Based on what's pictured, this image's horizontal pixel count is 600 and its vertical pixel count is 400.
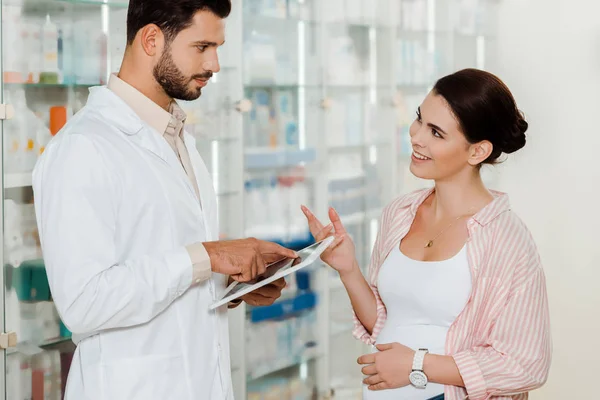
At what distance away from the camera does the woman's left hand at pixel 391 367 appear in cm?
187

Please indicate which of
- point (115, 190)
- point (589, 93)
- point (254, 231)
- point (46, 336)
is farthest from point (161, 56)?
point (589, 93)

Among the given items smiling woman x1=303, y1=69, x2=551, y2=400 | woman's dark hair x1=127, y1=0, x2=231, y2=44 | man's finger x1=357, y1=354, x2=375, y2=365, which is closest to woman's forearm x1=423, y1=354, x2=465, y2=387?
smiling woman x1=303, y1=69, x2=551, y2=400

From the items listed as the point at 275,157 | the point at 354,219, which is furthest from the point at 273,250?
the point at 354,219

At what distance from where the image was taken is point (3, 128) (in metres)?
2.55

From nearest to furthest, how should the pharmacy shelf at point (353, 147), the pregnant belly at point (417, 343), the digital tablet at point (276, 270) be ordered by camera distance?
1. the digital tablet at point (276, 270)
2. the pregnant belly at point (417, 343)
3. the pharmacy shelf at point (353, 147)

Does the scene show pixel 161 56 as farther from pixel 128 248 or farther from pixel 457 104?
pixel 457 104

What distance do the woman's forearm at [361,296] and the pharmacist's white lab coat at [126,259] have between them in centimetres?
39

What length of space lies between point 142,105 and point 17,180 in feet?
3.35

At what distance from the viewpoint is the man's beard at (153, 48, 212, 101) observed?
1.80 metres

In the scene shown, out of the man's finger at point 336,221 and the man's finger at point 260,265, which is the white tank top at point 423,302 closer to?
the man's finger at point 336,221

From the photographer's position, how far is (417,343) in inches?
75.0

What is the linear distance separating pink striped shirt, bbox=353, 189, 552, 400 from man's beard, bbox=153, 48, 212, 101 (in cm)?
78

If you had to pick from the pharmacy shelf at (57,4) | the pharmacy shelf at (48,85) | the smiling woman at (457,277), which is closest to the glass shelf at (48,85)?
the pharmacy shelf at (48,85)

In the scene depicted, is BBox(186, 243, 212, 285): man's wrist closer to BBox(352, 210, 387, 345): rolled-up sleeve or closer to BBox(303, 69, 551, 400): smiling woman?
BBox(303, 69, 551, 400): smiling woman
